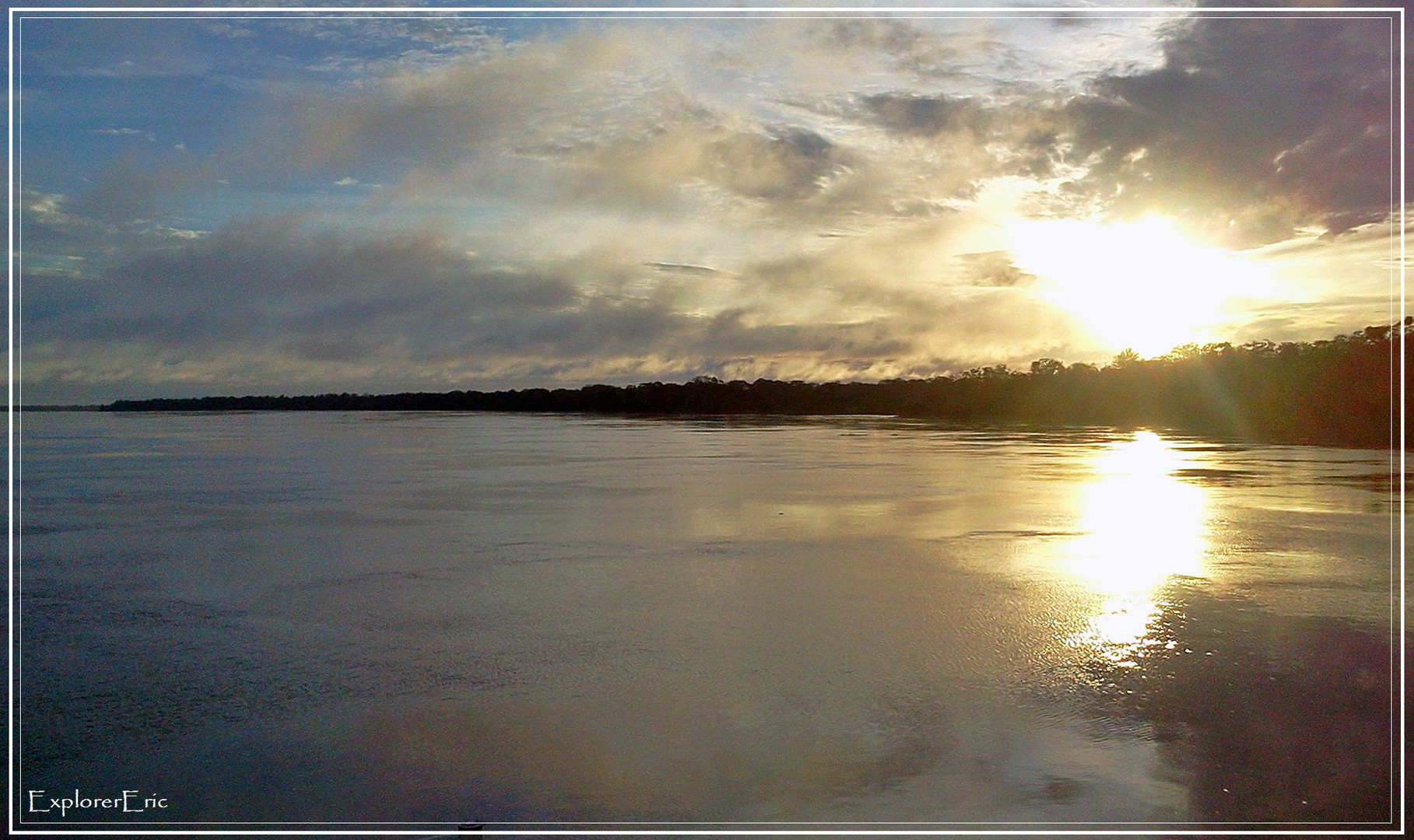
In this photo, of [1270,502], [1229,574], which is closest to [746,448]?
[1270,502]

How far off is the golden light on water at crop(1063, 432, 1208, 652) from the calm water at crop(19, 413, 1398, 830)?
0.17ft

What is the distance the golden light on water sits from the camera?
616 centimetres

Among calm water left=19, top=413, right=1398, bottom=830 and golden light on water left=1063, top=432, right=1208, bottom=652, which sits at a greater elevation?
golden light on water left=1063, top=432, right=1208, bottom=652

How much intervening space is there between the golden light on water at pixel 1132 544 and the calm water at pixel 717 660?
0.05 meters

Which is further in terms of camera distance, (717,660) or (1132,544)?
(1132,544)

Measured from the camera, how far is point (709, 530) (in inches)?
380

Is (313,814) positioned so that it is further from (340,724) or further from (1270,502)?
(1270,502)

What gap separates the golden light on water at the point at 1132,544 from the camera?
20.2ft

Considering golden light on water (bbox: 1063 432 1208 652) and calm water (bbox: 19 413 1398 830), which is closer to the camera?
calm water (bbox: 19 413 1398 830)

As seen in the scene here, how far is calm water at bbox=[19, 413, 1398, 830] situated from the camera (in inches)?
147

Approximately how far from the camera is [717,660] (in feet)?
17.3

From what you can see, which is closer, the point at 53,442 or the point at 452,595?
the point at 452,595

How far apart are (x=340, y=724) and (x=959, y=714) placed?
2931mm

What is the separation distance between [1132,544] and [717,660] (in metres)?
5.41
